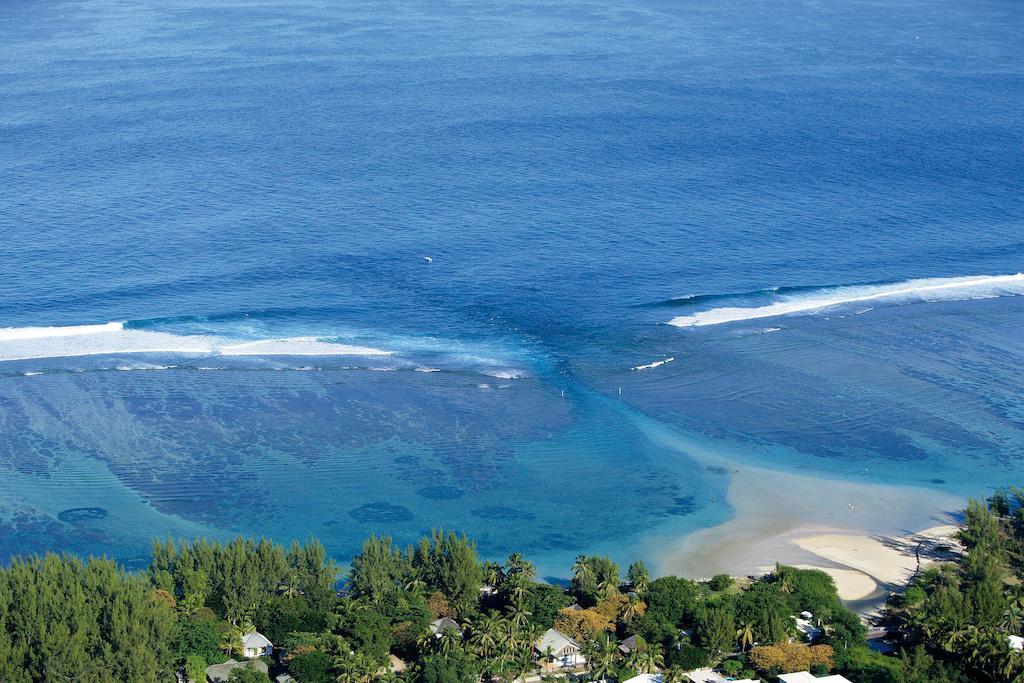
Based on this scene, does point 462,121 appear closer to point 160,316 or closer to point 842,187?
point 842,187

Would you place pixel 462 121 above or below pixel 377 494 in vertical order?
above

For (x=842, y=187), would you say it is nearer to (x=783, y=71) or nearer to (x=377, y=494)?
(x=783, y=71)

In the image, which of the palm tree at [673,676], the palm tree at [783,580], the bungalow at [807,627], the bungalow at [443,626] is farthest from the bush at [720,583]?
the bungalow at [443,626]

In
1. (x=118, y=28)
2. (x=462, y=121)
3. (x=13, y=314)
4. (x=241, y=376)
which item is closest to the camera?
(x=241, y=376)

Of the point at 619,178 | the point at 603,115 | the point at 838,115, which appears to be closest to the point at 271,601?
the point at 619,178

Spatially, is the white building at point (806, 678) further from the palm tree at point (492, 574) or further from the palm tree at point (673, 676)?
the palm tree at point (492, 574)

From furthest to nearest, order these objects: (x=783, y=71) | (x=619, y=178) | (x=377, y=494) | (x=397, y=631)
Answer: (x=783, y=71) → (x=619, y=178) → (x=377, y=494) → (x=397, y=631)

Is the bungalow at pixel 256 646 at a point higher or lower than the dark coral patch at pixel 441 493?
higher

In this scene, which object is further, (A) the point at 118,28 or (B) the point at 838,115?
(A) the point at 118,28
